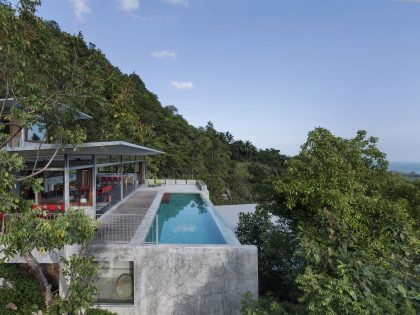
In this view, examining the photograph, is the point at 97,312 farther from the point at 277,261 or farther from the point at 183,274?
the point at 277,261

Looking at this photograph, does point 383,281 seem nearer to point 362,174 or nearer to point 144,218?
point 362,174

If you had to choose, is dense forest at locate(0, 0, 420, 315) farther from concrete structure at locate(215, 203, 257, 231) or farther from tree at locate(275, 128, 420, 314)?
concrete structure at locate(215, 203, 257, 231)

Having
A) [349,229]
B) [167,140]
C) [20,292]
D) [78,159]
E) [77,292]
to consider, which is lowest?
[20,292]

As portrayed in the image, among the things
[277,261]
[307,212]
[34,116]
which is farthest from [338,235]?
[34,116]

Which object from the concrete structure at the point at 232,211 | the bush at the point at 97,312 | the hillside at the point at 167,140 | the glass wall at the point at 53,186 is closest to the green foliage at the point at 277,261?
the bush at the point at 97,312

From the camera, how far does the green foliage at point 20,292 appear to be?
314 inches

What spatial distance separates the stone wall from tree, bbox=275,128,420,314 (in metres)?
1.99

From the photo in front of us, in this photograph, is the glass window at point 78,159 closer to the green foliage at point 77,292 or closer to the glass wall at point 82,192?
the glass wall at point 82,192

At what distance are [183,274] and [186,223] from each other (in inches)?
213

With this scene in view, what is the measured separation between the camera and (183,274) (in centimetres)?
785

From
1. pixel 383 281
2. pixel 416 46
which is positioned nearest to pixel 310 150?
pixel 383 281

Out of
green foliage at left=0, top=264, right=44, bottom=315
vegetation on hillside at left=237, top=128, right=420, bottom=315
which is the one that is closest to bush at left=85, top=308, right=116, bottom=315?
green foliage at left=0, top=264, right=44, bottom=315

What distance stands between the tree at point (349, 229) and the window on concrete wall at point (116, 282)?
4.70 meters

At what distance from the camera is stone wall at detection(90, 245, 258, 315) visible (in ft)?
25.6
